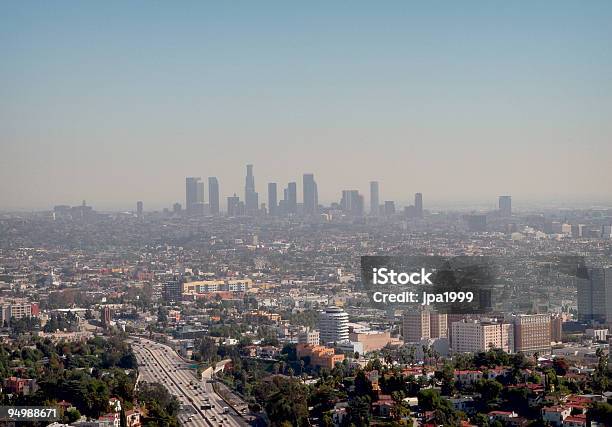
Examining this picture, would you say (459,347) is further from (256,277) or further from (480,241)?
(480,241)

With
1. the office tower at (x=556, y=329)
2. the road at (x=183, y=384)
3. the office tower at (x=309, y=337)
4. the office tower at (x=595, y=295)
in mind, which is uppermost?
the office tower at (x=595, y=295)

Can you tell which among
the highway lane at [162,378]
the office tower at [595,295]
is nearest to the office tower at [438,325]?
the office tower at [595,295]

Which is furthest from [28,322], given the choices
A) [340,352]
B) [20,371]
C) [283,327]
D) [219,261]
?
[219,261]

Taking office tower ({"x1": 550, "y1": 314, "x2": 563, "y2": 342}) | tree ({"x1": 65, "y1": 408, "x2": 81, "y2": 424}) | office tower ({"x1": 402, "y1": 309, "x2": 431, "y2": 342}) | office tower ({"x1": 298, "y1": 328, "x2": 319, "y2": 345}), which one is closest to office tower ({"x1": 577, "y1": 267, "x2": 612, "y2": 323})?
office tower ({"x1": 550, "y1": 314, "x2": 563, "y2": 342})

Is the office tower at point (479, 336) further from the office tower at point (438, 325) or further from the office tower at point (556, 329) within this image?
the office tower at point (556, 329)

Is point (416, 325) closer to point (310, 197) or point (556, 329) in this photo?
point (556, 329)
